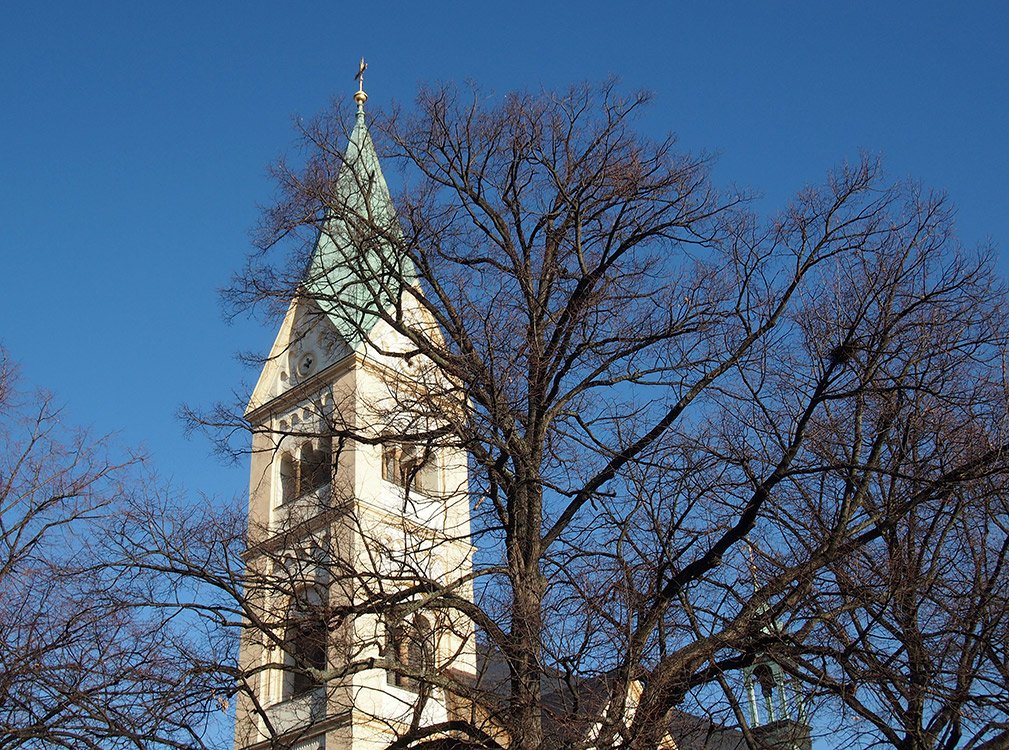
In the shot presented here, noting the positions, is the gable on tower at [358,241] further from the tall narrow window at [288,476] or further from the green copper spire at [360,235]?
the tall narrow window at [288,476]

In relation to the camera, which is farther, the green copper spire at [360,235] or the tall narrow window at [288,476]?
the tall narrow window at [288,476]

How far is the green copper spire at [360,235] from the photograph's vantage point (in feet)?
47.3

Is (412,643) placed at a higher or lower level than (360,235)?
lower

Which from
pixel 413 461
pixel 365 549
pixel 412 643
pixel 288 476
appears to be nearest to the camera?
pixel 412 643

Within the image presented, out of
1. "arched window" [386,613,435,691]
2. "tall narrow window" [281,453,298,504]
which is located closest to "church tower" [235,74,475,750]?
"arched window" [386,613,435,691]

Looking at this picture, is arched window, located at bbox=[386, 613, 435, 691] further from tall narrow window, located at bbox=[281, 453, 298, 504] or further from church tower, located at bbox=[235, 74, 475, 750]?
tall narrow window, located at bbox=[281, 453, 298, 504]

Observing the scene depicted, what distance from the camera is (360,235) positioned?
579 inches

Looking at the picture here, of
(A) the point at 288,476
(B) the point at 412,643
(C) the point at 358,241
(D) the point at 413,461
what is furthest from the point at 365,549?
(A) the point at 288,476

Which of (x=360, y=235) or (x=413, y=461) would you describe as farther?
(x=413, y=461)

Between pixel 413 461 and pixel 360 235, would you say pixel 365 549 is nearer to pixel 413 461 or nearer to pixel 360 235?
pixel 413 461

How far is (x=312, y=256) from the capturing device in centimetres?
1501

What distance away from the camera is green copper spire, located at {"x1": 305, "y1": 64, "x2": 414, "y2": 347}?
14.4 metres

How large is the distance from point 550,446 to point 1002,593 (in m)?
5.01

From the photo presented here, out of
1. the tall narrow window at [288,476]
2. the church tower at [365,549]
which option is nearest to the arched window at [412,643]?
the church tower at [365,549]
